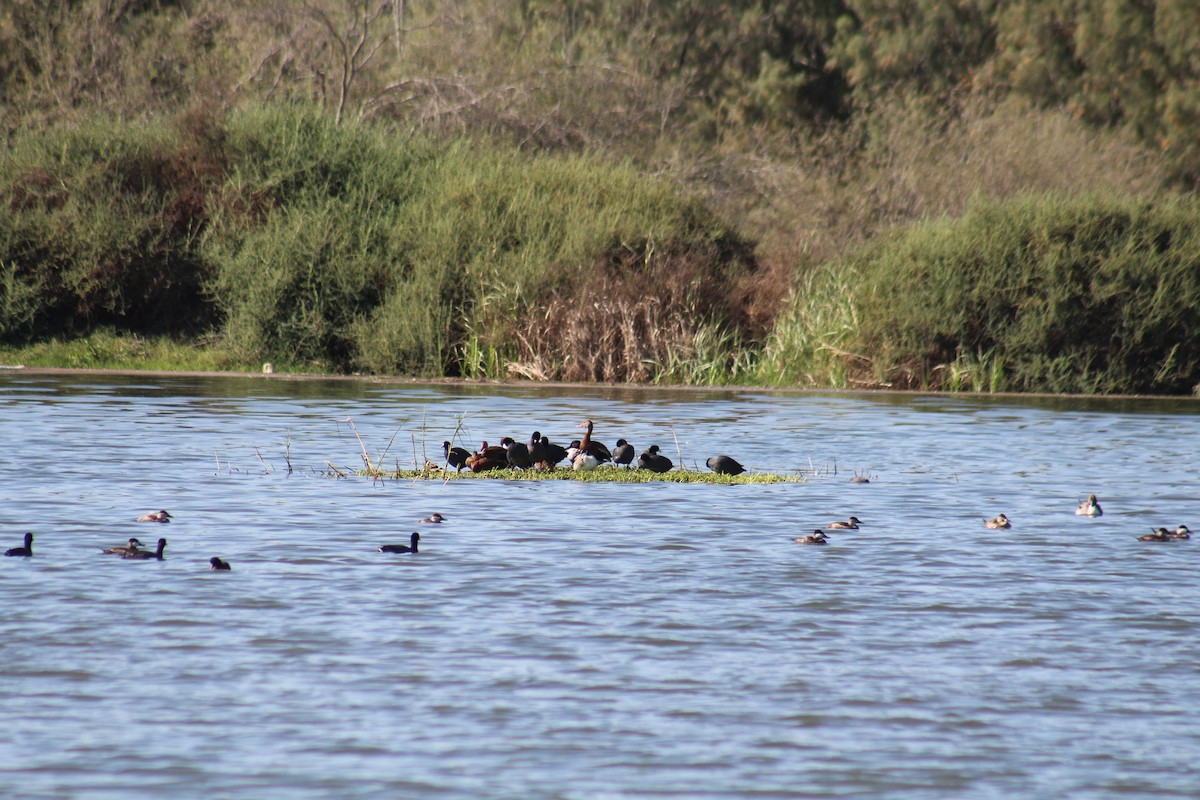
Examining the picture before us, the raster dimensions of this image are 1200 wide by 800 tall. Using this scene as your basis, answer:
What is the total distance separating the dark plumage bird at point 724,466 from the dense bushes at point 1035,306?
41.0ft

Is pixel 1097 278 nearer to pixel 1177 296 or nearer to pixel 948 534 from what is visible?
pixel 1177 296

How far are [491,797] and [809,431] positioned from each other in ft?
53.1

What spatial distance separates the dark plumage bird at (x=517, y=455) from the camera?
16.9 metres

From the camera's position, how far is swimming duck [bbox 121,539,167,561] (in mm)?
11891

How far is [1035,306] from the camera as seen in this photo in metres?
28.5

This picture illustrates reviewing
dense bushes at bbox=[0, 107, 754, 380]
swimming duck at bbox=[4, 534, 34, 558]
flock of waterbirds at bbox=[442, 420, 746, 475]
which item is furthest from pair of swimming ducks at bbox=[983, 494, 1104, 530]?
dense bushes at bbox=[0, 107, 754, 380]

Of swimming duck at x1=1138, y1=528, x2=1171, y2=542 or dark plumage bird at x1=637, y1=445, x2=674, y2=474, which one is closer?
swimming duck at x1=1138, y1=528, x2=1171, y2=542

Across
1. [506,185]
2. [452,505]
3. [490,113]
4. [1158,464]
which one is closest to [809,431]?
[1158,464]

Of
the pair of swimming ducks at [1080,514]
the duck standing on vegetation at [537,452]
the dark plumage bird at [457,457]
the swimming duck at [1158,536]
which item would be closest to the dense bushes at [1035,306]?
the duck standing on vegetation at [537,452]

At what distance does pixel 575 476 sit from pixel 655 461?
89 cm

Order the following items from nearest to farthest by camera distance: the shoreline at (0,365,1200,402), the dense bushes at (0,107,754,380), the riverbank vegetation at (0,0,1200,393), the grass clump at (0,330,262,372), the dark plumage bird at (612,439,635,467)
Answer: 1. the dark plumage bird at (612,439,635,467)
2. the shoreline at (0,365,1200,402)
3. the riverbank vegetation at (0,0,1200,393)
4. the dense bushes at (0,107,754,380)
5. the grass clump at (0,330,262,372)

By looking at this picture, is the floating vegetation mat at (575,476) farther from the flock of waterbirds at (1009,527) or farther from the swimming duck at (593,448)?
the flock of waterbirds at (1009,527)

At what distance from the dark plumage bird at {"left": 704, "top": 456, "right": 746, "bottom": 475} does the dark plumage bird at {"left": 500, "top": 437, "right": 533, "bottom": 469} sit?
1862 mm

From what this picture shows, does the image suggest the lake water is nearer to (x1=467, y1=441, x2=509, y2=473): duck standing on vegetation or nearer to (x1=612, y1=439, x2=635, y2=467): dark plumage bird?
(x1=467, y1=441, x2=509, y2=473): duck standing on vegetation
